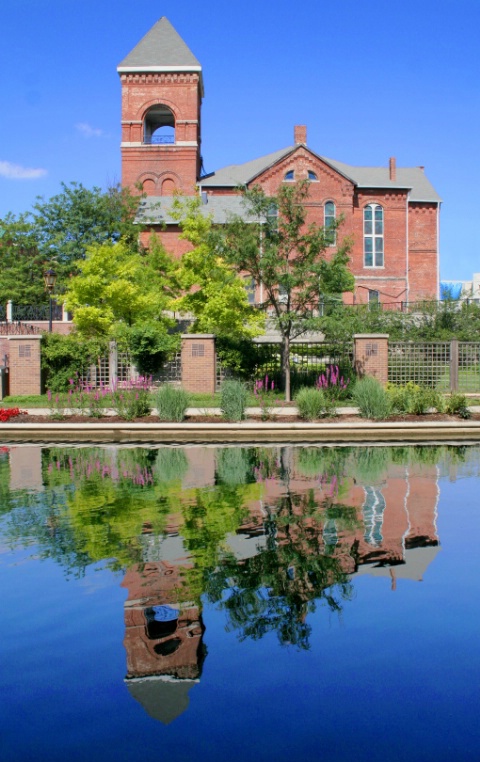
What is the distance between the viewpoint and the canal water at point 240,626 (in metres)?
4.07

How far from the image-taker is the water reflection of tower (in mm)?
4504

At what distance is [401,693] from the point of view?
176 inches

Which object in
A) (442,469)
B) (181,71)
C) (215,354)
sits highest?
(181,71)

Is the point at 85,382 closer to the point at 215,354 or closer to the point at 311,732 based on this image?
the point at 215,354

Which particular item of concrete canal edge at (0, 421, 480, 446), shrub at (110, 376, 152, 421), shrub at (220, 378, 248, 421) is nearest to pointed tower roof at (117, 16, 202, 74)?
shrub at (110, 376, 152, 421)

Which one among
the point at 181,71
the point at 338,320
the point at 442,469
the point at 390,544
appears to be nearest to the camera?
the point at 390,544

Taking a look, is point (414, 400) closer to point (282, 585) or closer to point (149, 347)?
point (149, 347)

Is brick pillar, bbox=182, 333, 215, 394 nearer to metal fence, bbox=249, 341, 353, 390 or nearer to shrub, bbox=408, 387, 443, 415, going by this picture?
metal fence, bbox=249, 341, 353, 390

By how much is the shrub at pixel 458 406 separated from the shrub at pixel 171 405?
7.44 metres

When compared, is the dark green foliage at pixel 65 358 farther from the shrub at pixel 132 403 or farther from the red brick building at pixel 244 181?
the red brick building at pixel 244 181

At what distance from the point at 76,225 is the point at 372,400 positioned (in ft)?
101

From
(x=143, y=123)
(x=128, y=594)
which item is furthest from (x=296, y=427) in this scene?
(x=143, y=123)

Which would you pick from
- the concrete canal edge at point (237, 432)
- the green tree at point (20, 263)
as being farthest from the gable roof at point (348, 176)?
the concrete canal edge at point (237, 432)

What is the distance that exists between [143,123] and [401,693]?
54.4 meters
